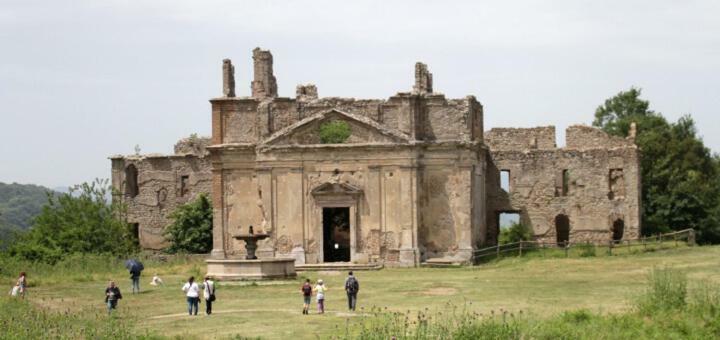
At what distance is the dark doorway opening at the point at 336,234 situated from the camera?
47.0 m

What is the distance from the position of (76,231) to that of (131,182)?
7016 millimetres

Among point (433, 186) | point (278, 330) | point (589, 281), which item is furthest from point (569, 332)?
point (433, 186)

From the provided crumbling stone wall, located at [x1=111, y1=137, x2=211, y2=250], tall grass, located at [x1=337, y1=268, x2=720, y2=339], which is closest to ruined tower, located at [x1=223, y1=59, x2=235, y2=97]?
crumbling stone wall, located at [x1=111, y1=137, x2=211, y2=250]

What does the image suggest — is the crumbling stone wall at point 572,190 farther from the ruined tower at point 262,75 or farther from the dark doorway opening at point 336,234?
the ruined tower at point 262,75

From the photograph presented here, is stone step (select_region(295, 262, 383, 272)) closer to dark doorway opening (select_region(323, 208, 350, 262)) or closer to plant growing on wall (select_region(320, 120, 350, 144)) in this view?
dark doorway opening (select_region(323, 208, 350, 262))

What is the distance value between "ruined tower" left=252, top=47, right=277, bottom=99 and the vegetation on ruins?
20.5m

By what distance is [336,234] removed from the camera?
49344 millimetres

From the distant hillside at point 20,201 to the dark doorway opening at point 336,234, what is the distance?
105113 mm

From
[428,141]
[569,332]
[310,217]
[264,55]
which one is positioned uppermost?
[264,55]

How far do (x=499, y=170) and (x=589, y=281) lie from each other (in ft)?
59.3

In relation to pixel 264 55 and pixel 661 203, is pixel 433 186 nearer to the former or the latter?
pixel 264 55

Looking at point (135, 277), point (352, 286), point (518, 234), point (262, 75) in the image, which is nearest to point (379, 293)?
point (352, 286)

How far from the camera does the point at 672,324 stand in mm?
24609

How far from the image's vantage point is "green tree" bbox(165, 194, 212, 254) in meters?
53.2
